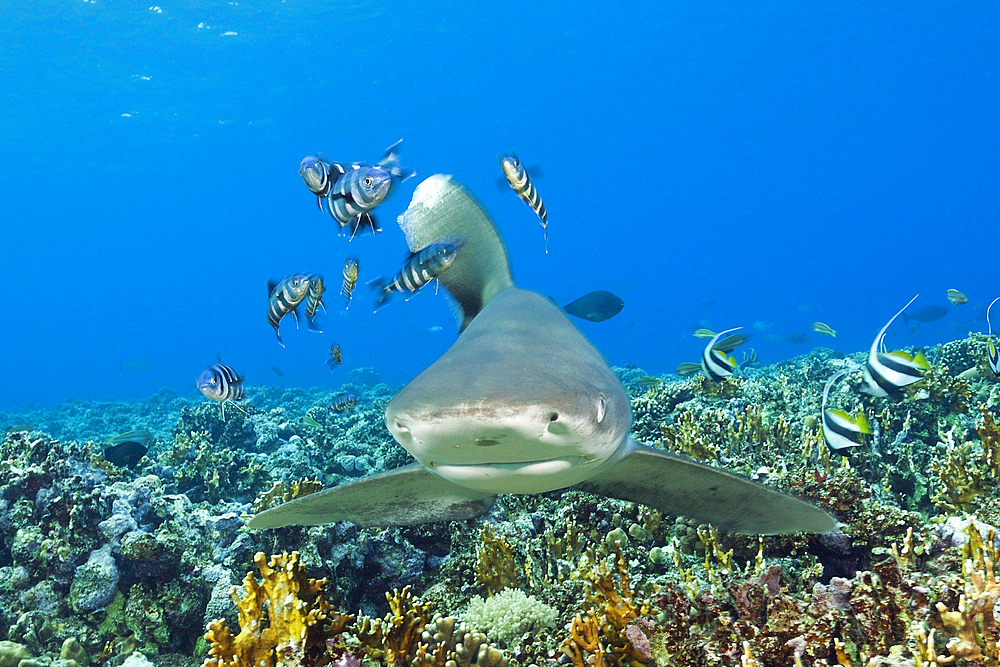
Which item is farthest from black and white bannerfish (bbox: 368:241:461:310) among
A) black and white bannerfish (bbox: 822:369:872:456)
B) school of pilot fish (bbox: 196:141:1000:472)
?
black and white bannerfish (bbox: 822:369:872:456)

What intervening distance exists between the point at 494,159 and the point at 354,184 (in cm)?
6787

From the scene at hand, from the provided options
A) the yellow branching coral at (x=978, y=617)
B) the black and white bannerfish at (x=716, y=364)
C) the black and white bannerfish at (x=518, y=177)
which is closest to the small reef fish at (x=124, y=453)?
the black and white bannerfish at (x=518, y=177)

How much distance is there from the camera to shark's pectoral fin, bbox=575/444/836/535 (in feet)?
8.74

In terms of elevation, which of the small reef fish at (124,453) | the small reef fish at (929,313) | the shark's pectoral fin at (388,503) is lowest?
the shark's pectoral fin at (388,503)

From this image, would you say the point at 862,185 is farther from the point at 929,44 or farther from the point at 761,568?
the point at 761,568

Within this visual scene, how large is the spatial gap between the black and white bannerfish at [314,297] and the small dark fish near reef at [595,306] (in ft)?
13.0

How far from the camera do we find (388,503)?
309cm

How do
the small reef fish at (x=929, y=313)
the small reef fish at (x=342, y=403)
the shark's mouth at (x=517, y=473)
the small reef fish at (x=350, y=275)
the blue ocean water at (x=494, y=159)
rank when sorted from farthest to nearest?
1. the blue ocean water at (x=494, y=159)
2. the small reef fish at (x=929, y=313)
3. the small reef fish at (x=342, y=403)
4. the small reef fish at (x=350, y=275)
5. the shark's mouth at (x=517, y=473)

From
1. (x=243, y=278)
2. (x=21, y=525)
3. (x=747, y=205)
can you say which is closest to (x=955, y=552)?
(x=21, y=525)

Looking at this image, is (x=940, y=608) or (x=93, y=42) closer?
(x=940, y=608)

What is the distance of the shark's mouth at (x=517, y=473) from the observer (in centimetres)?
187

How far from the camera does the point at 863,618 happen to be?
213cm

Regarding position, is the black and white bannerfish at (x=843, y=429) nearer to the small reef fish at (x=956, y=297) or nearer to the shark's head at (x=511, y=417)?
the shark's head at (x=511, y=417)

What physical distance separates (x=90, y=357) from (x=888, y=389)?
21329 centimetres
